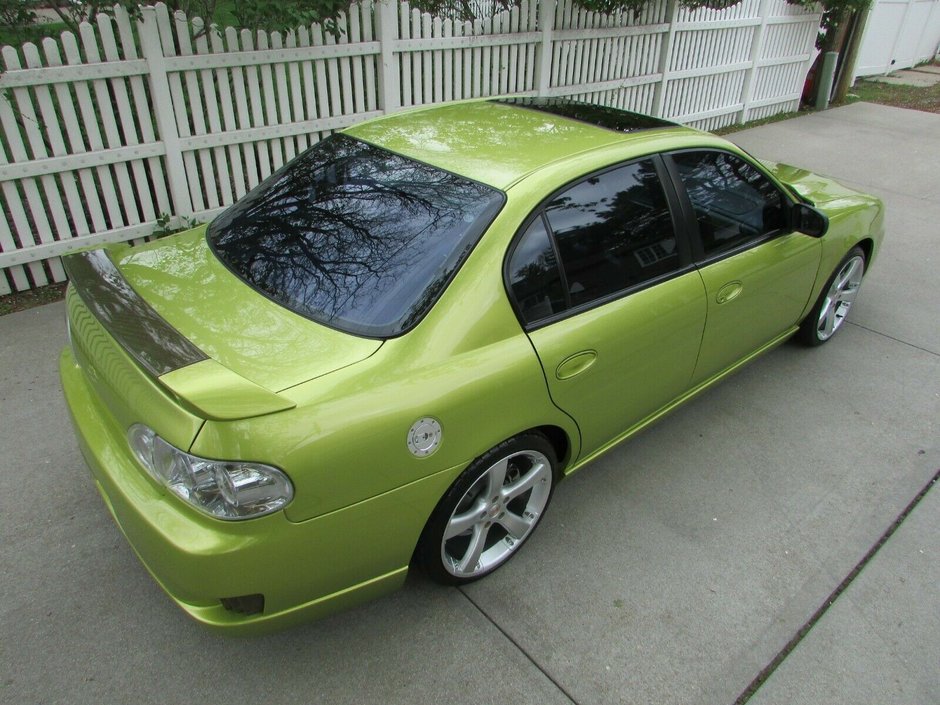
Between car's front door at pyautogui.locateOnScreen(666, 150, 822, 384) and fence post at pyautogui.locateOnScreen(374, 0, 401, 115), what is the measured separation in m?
3.28

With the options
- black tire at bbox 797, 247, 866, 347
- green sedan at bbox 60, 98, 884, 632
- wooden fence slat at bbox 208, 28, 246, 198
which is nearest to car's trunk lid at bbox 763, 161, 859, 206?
black tire at bbox 797, 247, 866, 347

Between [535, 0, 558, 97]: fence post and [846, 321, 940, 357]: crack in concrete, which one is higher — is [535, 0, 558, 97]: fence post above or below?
above

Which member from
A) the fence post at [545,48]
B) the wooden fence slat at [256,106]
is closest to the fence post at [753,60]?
the fence post at [545,48]

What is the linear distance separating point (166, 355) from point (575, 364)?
138cm

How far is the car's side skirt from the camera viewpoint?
9.65 feet

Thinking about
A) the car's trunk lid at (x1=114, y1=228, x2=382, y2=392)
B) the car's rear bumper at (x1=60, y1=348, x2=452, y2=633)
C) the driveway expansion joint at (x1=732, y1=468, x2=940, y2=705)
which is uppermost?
the car's trunk lid at (x1=114, y1=228, x2=382, y2=392)

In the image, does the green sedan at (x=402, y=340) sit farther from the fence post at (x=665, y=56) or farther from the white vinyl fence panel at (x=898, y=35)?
the white vinyl fence panel at (x=898, y=35)

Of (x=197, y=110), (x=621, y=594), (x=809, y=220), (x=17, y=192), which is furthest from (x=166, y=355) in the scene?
(x=197, y=110)

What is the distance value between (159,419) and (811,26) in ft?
35.8

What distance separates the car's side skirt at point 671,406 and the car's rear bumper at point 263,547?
889 mm

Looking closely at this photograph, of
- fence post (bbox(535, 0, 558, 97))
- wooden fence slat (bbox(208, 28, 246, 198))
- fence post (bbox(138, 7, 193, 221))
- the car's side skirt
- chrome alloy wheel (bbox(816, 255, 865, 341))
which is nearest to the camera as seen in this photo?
the car's side skirt

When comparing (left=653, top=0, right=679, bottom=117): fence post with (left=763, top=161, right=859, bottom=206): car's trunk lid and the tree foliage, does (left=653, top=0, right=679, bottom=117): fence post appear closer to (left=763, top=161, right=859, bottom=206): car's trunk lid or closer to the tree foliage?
(left=763, top=161, right=859, bottom=206): car's trunk lid

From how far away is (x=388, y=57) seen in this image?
562 cm

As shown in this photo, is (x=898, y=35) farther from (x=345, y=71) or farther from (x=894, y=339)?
(x=345, y=71)
